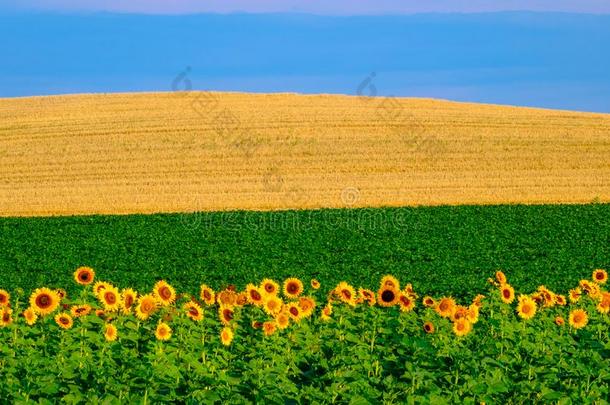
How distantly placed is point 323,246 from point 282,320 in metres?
14.6

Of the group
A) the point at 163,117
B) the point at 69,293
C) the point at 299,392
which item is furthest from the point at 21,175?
the point at 299,392

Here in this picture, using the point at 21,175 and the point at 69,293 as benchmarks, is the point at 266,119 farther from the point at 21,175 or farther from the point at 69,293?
the point at 69,293

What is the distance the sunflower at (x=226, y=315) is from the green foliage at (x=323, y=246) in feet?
31.8

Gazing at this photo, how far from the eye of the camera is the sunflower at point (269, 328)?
8.83 metres

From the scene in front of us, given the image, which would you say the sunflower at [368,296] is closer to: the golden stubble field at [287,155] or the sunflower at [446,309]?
the sunflower at [446,309]

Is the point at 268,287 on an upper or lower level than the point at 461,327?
upper

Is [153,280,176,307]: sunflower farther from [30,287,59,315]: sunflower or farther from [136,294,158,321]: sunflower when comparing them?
[30,287,59,315]: sunflower

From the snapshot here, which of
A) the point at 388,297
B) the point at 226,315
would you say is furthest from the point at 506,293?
the point at 226,315

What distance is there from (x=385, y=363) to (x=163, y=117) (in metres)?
37.0

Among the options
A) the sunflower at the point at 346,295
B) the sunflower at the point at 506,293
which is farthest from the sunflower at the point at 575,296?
the sunflower at the point at 346,295

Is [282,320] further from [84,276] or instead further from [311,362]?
[84,276]

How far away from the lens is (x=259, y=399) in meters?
6.98

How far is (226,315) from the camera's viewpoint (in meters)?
9.41

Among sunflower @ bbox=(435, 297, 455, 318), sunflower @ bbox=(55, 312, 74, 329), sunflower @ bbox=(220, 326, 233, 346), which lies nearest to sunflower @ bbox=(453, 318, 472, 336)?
sunflower @ bbox=(435, 297, 455, 318)
